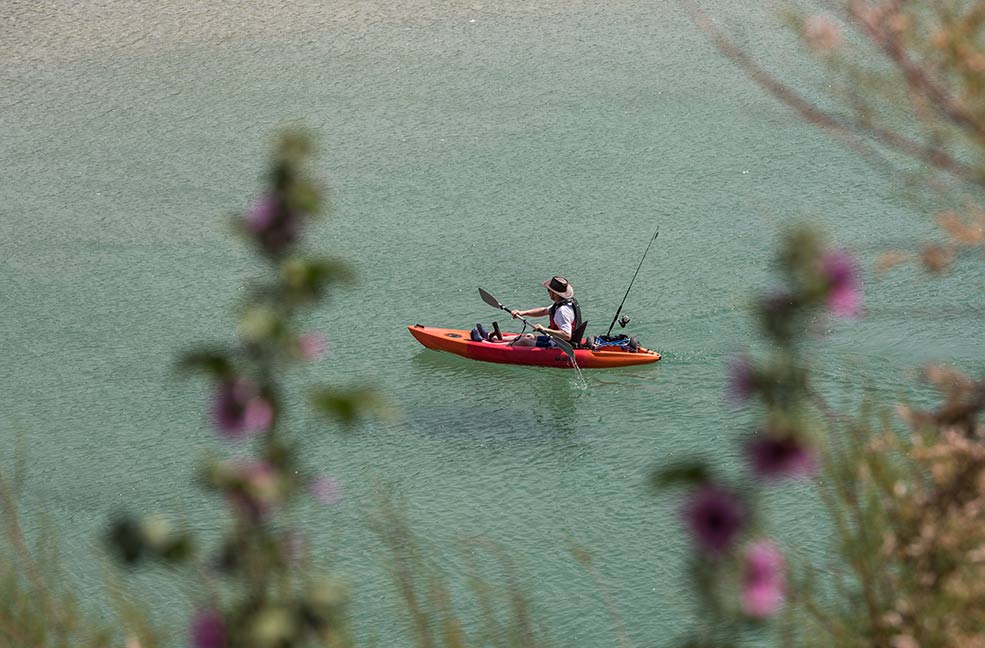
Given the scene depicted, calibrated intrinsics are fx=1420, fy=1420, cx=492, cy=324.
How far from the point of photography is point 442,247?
1231cm

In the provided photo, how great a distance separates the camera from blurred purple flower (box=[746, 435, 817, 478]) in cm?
178

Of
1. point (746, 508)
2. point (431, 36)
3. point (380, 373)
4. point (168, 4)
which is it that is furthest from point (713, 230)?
point (746, 508)

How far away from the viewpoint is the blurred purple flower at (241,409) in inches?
75.0

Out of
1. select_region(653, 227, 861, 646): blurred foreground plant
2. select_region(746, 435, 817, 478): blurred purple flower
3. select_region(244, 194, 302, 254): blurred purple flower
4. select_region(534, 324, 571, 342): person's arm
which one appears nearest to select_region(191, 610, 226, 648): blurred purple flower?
select_region(244, 194, 302, 254): blurred purple flower

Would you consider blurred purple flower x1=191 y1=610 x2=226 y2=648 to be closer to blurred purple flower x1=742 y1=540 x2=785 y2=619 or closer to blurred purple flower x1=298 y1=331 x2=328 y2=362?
blurred purple flower x1=298 y1=331 x2=328 y2=362

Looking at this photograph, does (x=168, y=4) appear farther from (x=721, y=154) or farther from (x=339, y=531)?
(x=339, y=531)

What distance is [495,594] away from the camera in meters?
7.59

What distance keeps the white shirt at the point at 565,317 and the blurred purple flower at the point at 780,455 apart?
28.9 ft

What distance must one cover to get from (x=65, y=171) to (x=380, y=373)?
5208mm

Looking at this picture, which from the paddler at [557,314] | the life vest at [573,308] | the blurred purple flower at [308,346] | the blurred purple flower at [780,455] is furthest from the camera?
the life vest at [573,308]

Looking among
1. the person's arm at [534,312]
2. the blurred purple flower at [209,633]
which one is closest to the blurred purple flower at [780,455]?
the blurred purple flower at [209,633]

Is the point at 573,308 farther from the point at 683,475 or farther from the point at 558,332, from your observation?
the point at 683,475

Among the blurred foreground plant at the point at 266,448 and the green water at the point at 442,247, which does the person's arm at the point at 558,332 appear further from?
the blurred foreground plant at the point at 266,448

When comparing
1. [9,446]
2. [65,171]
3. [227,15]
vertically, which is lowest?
[9,446]
